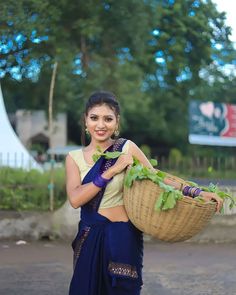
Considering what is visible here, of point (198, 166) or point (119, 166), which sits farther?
point (198, 166)

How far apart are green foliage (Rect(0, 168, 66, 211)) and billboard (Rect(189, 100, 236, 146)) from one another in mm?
3457

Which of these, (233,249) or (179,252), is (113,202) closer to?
(179,252)

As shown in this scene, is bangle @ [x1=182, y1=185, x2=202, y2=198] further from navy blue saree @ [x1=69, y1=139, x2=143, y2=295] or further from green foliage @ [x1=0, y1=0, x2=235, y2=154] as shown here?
green foliage @ [x1=0, y1=0, x2=235, y2=154]

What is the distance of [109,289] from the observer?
2314mm

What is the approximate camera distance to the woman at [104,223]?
229cm

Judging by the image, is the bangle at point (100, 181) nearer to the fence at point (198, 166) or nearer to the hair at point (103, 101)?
the hair at point (103, 101)

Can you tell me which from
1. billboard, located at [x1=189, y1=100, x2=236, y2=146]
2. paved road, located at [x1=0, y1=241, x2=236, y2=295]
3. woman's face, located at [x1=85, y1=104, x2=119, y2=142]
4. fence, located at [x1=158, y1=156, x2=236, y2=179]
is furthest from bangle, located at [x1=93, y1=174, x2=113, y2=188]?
billboard, located at [x1=189, y1=100, x2=236, y2=146]

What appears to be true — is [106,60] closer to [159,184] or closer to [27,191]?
[27,191]

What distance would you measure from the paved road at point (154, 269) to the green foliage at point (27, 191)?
0.75 meters

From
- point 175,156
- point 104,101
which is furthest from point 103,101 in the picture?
point 175,156

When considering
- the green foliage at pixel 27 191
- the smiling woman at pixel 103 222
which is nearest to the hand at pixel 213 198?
the smiling woman at pixel 103 222

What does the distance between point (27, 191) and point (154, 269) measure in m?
2.97

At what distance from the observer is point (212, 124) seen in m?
10.4

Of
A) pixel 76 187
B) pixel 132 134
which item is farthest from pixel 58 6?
pixel 132 134
